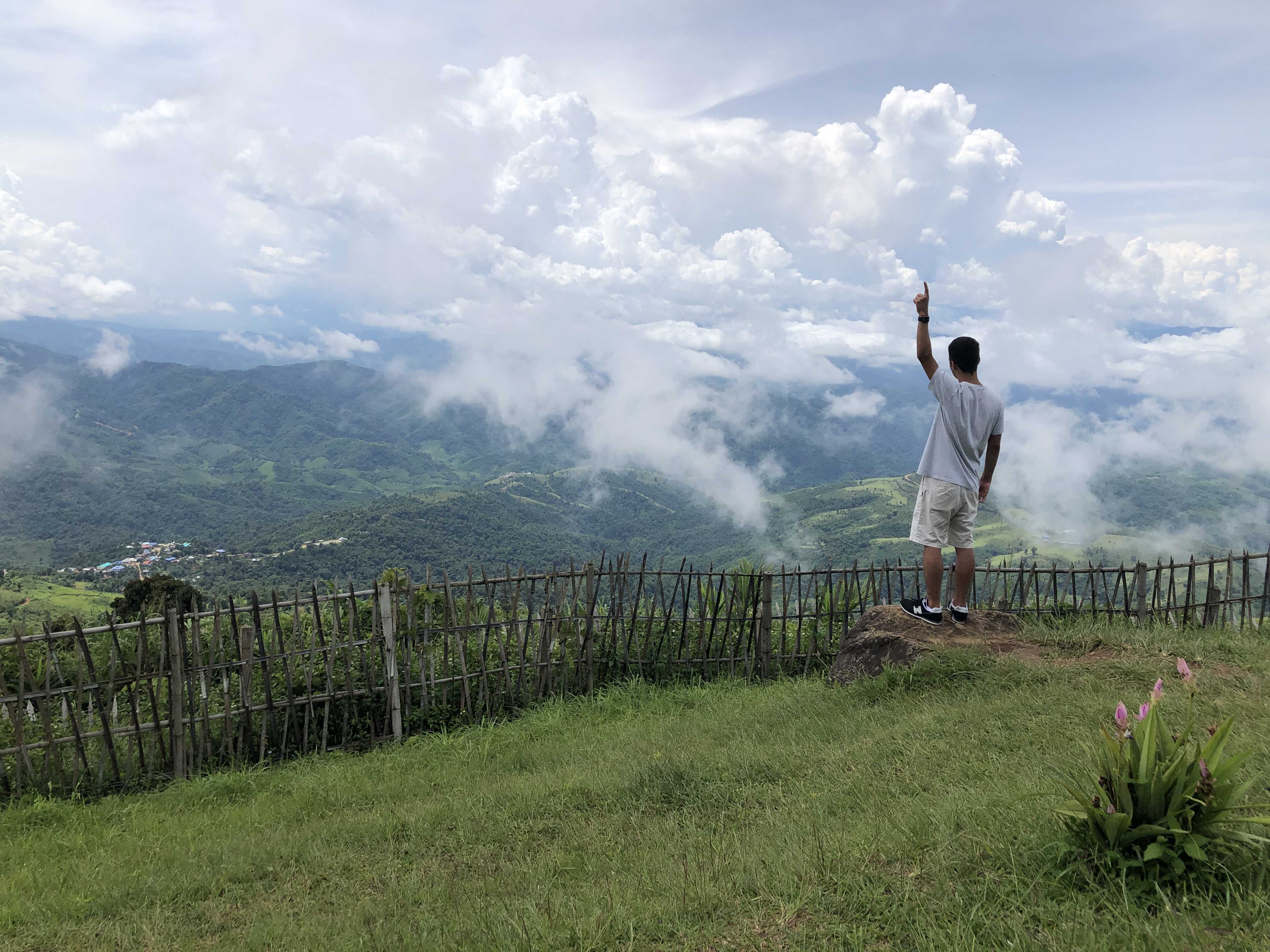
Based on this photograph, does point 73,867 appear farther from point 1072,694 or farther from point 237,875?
point 1072,694

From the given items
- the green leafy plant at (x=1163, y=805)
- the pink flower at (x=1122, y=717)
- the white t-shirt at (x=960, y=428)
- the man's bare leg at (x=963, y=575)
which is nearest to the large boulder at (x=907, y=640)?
the man's bare leg at (x=963, y=575)

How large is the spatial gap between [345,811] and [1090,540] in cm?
17083

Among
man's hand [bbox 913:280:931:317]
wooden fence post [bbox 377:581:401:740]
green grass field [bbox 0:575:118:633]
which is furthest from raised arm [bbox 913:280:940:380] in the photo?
green grass field [bbox 0:575:118:633]

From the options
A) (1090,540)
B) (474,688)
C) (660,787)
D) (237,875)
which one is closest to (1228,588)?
(660,787)

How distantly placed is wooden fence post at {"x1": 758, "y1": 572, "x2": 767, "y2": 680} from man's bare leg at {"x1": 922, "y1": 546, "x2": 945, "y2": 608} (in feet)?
7.20

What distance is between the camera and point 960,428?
18.1 feet

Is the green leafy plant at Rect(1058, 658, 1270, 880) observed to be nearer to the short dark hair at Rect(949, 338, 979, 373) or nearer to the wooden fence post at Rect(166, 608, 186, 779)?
the short dark hair at Rect(949, 338, 979, 373)

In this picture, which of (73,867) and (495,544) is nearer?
(73,867)

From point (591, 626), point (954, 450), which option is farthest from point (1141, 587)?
point (591, 626)

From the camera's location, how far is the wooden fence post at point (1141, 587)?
8273 millimetres

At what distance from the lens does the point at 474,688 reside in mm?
7711

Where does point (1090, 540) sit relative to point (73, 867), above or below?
below

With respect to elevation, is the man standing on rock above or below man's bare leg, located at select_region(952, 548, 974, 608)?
above

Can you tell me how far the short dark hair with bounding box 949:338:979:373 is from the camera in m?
5.55
